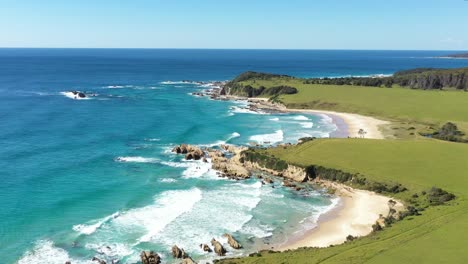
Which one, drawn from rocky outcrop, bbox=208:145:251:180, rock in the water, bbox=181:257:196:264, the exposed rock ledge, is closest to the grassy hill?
the exposed rock ledge

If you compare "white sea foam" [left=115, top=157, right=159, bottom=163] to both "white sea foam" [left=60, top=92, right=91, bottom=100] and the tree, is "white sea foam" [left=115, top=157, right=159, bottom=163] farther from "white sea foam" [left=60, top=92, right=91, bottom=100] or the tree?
"white sea foam" [left=60, top=92, right=91, bottom=100]

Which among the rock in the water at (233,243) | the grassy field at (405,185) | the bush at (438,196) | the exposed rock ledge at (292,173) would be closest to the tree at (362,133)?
the grassy field at (405,185)

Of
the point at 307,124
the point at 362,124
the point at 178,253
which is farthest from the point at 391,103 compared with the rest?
the point at 178,253

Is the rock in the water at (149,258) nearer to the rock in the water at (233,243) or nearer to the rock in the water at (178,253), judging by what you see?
the rock in the water at (178,253)

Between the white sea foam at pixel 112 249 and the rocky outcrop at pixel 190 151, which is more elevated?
the rocky outcrop at pixel 190 151

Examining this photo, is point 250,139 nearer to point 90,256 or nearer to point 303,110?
point 303,110

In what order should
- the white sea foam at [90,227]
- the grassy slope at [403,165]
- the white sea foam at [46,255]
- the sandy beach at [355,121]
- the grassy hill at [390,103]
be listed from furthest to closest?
A: the grassy hill at [390,103], the sandy beach at [355,121], the white sea foam at [90,227], the white sea foam at [46,255], the grassy slope at [403,165]

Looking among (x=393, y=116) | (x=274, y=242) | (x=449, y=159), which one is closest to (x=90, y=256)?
(x=274, y=242)
